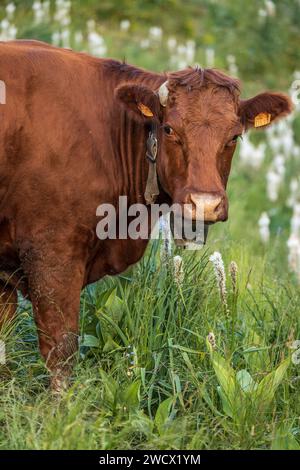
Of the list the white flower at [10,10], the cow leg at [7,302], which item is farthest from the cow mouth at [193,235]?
the white flower at [10,10]

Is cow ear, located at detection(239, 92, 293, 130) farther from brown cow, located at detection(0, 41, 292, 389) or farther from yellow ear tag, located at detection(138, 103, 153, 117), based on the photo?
yellow ear tag, located at detection(138, 103, 153, 117)

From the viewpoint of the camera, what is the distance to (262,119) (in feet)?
20.5

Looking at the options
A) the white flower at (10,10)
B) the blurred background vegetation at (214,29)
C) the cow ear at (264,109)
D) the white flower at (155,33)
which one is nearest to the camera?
the cow ear at (264,109)

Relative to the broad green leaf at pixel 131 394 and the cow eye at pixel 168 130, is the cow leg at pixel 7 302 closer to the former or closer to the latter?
the broad green leaf at pixel 131 394

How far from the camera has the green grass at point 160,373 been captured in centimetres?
529

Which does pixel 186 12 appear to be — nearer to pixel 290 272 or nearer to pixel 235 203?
pixel 235 203

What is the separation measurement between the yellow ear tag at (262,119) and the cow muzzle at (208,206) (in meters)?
0.77

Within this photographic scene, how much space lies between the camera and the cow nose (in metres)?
5.57

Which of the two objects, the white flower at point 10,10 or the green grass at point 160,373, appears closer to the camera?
the green grass at point 160,373

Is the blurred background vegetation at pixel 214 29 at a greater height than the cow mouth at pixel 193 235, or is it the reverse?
the blurred background vegetation at pixel 214 29

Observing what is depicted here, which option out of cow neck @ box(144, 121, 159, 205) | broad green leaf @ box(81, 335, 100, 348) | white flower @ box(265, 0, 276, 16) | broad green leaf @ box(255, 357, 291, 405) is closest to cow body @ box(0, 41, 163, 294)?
cow neck @ box(144, 121, 159, 205)

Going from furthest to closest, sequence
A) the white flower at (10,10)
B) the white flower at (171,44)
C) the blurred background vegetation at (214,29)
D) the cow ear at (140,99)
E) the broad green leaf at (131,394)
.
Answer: the blurred background vegetation at (214,29) → the white flower at (171,44) → the white flower at (10,10) → the cow ear at (140,99) → the broad green leaf at (131,394)

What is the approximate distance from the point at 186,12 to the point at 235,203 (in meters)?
6.94

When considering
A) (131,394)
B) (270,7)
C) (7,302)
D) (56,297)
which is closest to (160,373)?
(131,394)
